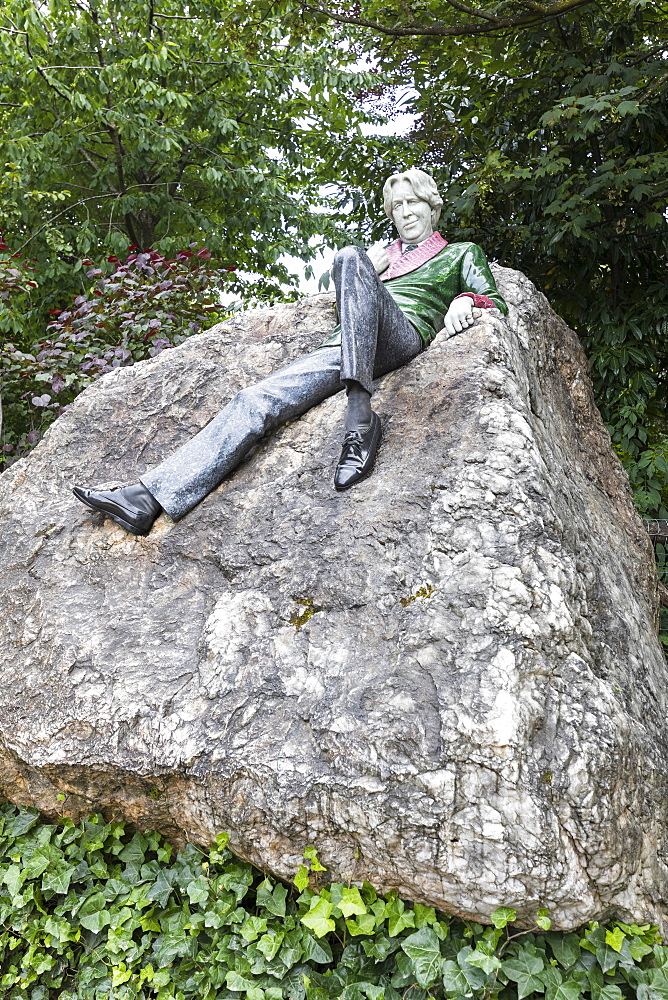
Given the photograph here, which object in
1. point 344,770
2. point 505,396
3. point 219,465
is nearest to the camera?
point 344,770

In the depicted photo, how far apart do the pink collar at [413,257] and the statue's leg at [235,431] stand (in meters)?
0.60

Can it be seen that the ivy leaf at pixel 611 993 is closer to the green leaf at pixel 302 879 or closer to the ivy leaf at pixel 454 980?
the ivy leaf at pixel 454 980

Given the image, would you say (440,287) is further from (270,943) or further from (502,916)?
(270,943)

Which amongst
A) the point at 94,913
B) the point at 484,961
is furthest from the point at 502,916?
the point at 94,913

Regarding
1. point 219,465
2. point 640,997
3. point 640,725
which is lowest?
point 640,997

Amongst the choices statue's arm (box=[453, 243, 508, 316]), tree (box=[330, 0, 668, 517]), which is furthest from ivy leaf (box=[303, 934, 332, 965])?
tree (box=[330, 0, 668, 517])

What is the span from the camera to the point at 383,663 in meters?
2.33

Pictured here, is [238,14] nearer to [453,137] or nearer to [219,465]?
[453,137]

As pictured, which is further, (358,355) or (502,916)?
(358,355)

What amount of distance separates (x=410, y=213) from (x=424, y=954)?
298 cm

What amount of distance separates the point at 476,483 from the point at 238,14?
3482 millimetres

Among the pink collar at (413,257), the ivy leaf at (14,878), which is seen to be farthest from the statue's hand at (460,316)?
the ivy leaf at (14,878)

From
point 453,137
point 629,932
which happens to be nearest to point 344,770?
point 629,932

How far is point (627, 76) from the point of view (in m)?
4.62
